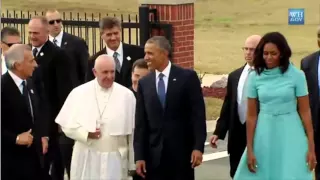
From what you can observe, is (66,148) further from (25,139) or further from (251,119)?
(251,119)

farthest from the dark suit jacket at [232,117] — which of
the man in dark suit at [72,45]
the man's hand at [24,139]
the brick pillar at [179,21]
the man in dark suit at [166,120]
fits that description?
Answer: the brick pillar at [179,21]

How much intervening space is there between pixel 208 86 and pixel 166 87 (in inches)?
497

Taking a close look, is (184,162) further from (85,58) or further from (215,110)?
(215,110)

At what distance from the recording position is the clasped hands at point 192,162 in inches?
389

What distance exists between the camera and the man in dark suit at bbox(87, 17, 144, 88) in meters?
11.5

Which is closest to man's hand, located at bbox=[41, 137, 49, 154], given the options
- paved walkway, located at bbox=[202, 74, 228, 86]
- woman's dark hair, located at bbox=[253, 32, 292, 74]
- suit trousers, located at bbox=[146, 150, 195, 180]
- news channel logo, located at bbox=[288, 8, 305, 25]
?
suit trousers, located at bbox=[146, 150, 195, 180]

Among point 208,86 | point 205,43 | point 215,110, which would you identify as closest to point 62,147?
point 215,110

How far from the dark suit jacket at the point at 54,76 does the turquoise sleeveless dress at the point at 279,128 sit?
2.99 metres

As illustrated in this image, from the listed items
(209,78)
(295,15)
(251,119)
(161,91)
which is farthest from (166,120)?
(295,15)

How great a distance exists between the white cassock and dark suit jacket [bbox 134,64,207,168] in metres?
0.20

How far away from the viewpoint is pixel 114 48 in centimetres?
1175

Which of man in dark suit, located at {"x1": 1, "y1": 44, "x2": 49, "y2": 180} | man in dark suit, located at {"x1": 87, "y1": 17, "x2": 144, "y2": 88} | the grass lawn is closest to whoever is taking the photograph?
man in dark suit, located at {"x1": 1, "y1": 44, "x2": 49, "y2": 180}

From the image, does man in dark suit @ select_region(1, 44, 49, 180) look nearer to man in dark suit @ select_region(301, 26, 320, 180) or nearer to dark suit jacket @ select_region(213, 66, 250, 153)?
dark suit jacket @ select_region(213, 66, 250, 153)

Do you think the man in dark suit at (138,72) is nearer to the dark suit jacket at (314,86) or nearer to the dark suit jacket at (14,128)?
the dark suit jacket at (14,128)
